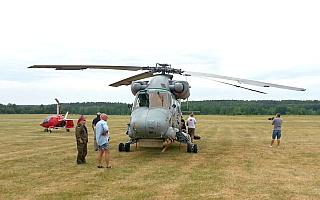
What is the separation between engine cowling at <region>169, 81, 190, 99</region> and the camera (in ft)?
47.5

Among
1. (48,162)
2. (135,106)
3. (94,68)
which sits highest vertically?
(94,68)

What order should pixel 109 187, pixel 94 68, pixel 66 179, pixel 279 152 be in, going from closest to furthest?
pixel 109 187 → pixel 66 179 → pixel 94 68 → pixel 279 152

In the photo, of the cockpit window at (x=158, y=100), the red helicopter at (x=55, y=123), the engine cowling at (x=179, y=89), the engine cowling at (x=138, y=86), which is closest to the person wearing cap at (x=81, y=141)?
the cockpit window at (x=158, y=100)

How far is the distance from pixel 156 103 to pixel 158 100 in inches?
5.7

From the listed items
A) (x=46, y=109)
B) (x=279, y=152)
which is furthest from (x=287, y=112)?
(x=279, y=152)

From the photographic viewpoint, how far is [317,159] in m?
12.2

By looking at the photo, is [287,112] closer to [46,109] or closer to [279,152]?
[46,109]

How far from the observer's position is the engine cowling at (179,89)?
14.5m

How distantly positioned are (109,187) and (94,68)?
21.4 ft

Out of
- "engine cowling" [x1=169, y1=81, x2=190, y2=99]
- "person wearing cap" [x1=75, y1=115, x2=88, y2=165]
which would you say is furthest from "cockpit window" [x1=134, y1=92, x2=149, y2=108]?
"person wearing cap" [x1=75, y1=115, x2=88, y2=165]

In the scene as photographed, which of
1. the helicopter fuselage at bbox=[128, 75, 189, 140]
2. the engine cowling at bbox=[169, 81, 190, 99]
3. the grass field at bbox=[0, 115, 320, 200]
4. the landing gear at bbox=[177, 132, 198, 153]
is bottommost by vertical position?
the grass field at bbox=[0, 115, 320, 200]

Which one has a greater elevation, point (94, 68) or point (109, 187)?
point (94, 68)

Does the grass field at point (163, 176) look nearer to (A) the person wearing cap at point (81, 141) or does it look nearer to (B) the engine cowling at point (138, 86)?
(A) the person wearing cap at point (81, 141)

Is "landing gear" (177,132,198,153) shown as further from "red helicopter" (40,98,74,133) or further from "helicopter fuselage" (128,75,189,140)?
"red helicopter" (40,98,74,133)
